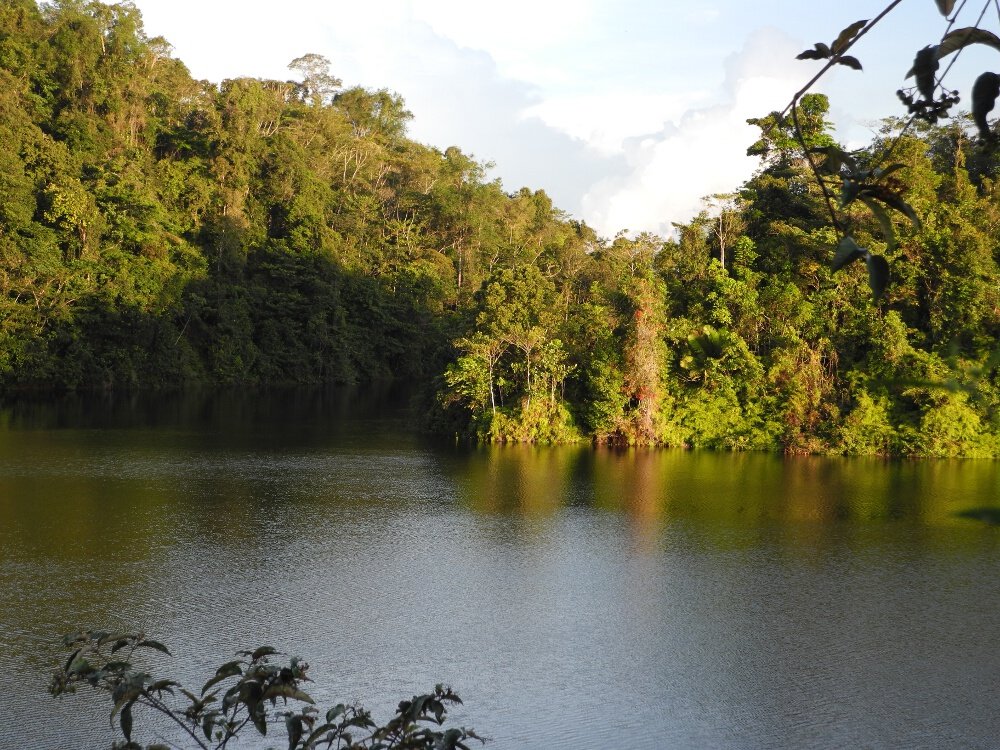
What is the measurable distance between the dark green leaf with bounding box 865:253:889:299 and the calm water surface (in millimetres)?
7816

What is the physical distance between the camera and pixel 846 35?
143 cm

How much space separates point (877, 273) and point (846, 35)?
0.35m

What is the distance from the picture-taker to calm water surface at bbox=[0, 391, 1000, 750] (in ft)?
30.4

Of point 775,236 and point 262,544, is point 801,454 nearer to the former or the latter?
point 775,236

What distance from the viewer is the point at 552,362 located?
2336cm

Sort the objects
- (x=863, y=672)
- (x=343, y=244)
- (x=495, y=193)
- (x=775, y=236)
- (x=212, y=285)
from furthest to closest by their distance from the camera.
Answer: (x=495, y=193)
(x=343, y=244)
(x=212, y=285)
(x=775, y=236)
(x=863, y=672)

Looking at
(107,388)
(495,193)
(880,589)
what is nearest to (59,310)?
(107,388)

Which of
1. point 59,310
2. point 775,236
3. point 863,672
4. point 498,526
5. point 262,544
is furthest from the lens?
point 59,310

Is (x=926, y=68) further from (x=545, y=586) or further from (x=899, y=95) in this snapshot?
(x=545, y=586)

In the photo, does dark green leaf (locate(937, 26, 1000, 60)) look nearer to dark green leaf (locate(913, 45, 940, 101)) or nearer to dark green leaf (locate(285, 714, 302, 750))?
dark green leaf (locate(913, 45, 940, 101))

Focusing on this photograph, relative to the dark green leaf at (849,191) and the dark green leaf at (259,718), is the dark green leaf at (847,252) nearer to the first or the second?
the dark green leaf at (849,191)

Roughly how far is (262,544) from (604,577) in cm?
487

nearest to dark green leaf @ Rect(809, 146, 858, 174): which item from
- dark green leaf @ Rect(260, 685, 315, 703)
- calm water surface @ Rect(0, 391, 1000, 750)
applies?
dark green leaf @ Rect(260, 685, 315, 703)

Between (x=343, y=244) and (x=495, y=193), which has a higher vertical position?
(x=495, y=193)
